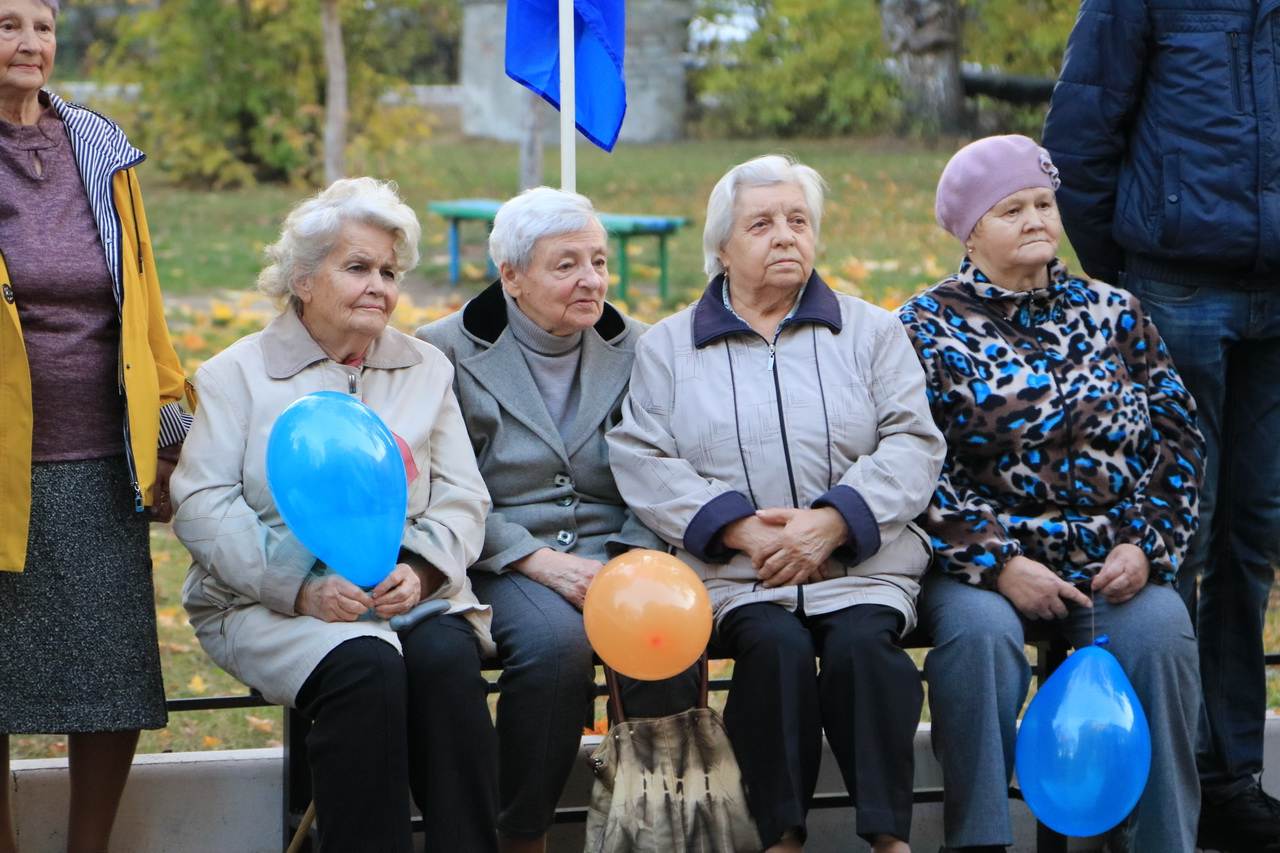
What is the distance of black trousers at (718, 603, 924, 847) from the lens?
3367mm

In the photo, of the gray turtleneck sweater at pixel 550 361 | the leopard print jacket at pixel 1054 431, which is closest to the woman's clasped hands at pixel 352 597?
the gray turtleneck sweater at pixel 550 361

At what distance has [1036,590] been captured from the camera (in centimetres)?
359

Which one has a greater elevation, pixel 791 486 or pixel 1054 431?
pixel 1054 431

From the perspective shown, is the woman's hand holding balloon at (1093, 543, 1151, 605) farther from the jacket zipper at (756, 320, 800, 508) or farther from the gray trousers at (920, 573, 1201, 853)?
the jacket zipper at (756, 320, 800, 508)

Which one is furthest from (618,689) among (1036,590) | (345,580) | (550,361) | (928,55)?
(928,55)

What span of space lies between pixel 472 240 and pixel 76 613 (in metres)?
9.75

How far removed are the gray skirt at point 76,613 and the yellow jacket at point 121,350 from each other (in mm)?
73

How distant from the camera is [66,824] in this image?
383cm

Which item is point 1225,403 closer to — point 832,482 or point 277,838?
point 832,482

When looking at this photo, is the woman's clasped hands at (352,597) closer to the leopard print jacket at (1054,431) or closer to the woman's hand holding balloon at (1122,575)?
the leopard print jacket at (1054,431)

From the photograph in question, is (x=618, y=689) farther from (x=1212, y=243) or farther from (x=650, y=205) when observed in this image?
(x=650, y=205)

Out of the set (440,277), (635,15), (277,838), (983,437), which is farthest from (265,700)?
(635,15)

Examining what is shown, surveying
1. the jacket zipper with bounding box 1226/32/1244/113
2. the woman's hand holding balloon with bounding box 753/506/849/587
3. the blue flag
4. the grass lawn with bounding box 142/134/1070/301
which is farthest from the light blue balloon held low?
the grass lawn with bounding box 142/134/1070/301

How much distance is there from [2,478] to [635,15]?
58.7 ft
